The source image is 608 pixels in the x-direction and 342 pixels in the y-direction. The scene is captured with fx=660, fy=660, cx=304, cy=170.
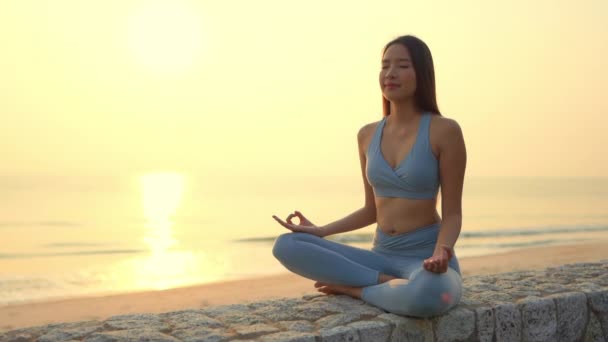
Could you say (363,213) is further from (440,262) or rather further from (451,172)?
(440,262)

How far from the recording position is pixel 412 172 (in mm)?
3654

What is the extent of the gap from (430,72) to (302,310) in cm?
153

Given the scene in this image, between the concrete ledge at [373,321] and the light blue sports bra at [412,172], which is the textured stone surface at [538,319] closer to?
the concrete ledge at [373,321]

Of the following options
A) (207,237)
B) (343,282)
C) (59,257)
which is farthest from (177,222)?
(343,282)

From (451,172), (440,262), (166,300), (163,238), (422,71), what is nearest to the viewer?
(440,262)

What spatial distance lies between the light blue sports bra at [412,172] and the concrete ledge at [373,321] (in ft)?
2.18

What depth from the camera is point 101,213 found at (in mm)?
27422

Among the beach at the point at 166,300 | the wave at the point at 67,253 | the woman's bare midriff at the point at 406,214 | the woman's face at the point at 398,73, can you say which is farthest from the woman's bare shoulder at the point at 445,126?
the wave at the point at 67,253

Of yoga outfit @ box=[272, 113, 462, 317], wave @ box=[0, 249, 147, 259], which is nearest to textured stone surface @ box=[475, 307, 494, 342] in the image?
yoga outfit @ box=[272, 113, 462, 317]

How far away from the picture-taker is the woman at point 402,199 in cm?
362

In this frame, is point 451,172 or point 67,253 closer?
point 451,172

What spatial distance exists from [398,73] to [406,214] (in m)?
0.80

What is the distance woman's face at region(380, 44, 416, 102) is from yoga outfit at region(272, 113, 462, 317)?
193 millimetres

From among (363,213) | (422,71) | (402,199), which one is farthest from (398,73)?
(363,213)
